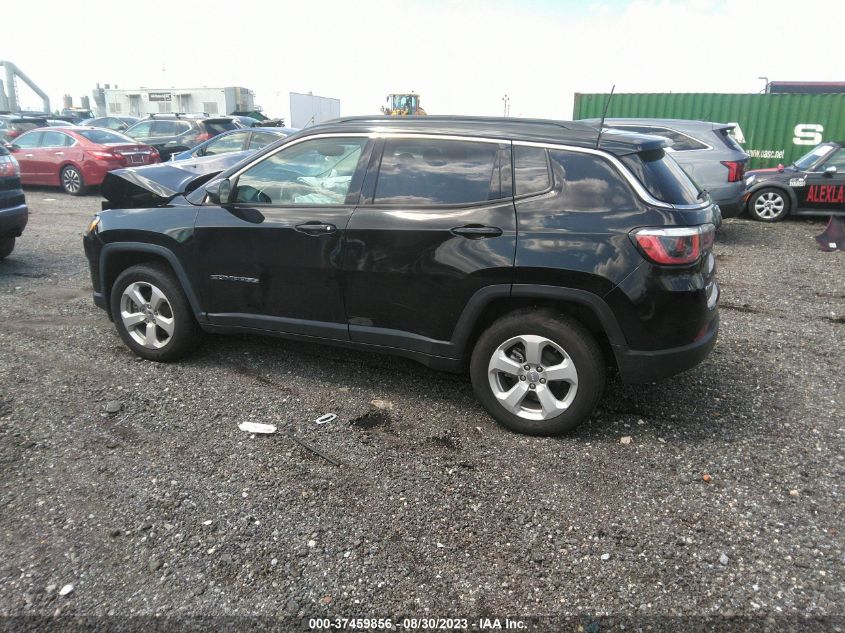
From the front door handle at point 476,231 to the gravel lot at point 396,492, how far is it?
3.86 ft

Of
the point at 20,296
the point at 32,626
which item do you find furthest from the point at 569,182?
the point at 20,296

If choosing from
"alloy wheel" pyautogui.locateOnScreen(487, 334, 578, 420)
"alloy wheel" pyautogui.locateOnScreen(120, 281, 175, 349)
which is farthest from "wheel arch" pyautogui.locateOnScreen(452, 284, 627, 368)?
"alloy wheel" pyautogui.locateOnScreen(120, 281, 175, 349)

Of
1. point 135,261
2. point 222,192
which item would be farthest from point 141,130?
point 222,192

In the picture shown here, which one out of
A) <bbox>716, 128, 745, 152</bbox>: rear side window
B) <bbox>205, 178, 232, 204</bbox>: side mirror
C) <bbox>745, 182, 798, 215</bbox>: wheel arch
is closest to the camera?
<bbox>205, 178, 232, 204</bbox>: side mirror

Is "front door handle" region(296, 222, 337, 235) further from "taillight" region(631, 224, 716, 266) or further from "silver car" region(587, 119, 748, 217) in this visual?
"silver car" region(587, 119, 748, 217)

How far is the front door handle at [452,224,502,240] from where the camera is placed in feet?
11.5

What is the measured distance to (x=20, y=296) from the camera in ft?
21.0

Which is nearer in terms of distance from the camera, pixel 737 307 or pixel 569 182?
pixel 569 182

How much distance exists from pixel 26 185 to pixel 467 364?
50.2 ft

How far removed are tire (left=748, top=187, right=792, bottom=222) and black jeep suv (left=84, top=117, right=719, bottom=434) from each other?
8708 millimetres

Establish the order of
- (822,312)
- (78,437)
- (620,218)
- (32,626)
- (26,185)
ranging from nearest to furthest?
(32,626) < (620,218) < (78,437) < (822,312) < (26,185)

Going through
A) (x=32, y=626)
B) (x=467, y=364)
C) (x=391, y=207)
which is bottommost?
(x=32, y=626)

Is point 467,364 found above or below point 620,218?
below

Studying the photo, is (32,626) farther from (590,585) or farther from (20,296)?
(20,296)
